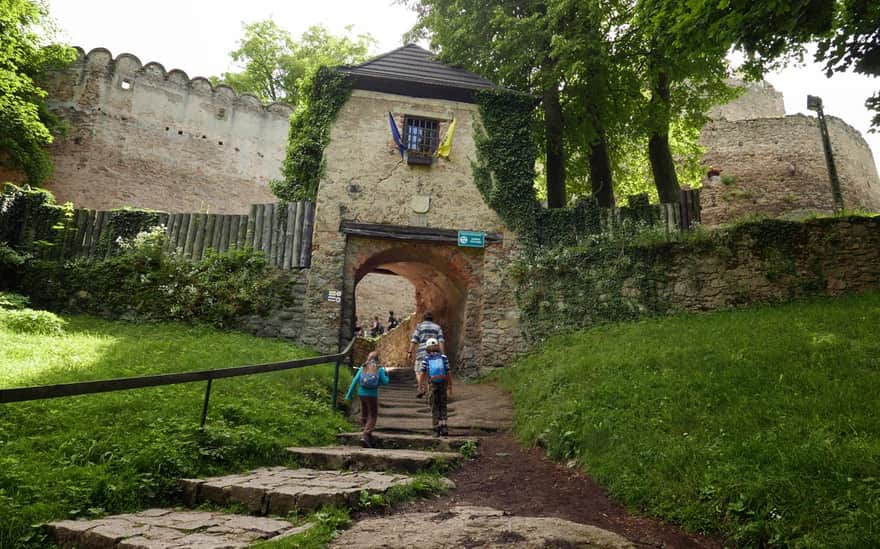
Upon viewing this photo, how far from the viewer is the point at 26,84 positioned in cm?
1795

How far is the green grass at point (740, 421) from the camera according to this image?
12.1ft

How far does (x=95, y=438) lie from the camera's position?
191 inches

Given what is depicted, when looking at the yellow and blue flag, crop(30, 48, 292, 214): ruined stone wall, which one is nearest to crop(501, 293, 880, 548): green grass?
the yellow and blue flag

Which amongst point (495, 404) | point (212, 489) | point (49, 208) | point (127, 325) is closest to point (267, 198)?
point (49, 208)

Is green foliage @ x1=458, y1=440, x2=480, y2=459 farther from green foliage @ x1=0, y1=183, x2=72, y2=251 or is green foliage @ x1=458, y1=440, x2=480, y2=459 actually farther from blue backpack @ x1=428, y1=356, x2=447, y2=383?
green foliage @ x1=0, y1=183, x2=72, y2=251

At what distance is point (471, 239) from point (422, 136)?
9.85 feet

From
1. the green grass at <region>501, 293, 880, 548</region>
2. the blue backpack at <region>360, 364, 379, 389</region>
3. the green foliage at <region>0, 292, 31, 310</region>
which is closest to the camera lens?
the green grass at <region>501, 293, 880, 548</region>

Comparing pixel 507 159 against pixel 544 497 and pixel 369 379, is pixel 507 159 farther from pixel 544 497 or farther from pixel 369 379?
pixel 544 497

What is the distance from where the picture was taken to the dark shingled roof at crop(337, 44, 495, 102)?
13367 millimetres

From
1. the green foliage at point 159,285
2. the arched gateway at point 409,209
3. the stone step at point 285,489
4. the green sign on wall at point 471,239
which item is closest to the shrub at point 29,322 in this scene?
the green foliage at point 159,285

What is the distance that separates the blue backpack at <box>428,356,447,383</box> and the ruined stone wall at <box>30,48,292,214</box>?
19.3 meters

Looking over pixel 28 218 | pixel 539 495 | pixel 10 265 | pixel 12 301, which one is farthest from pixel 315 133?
pixel 539 495

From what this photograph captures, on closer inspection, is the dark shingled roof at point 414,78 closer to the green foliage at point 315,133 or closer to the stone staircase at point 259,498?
the green foliage at point 315,133

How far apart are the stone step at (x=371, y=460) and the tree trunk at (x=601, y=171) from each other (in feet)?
35.8
